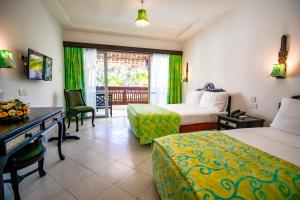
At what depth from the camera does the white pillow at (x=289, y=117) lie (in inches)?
72.7

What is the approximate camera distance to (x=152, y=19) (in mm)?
3732

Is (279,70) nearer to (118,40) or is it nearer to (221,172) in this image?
(221,172)

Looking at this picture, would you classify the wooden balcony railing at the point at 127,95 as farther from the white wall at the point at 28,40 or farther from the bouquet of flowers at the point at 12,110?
the bouquet of flowers at the point at 12,110

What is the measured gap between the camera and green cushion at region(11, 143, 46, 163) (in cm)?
145

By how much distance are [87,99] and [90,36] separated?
1931mm

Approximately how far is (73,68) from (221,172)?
4653mm

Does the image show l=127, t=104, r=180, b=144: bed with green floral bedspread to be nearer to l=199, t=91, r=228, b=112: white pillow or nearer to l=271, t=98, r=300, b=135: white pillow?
l=199, t=91, r=228, b=112: white pillow

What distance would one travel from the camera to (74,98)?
13.3ft

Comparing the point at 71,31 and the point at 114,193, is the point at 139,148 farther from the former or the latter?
the point at 71,31

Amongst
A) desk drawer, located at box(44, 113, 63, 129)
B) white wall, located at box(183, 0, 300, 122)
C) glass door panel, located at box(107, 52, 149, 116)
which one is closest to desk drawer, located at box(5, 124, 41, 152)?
desk drawer, located at box(44, 113, 63, 129)

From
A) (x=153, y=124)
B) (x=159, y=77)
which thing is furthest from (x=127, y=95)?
(x=153, y=124)

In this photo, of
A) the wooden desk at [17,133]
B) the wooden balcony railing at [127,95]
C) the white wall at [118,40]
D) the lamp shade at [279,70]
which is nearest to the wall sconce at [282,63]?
the lamp shade at [279,70]

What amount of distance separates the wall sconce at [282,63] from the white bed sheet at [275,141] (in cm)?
85

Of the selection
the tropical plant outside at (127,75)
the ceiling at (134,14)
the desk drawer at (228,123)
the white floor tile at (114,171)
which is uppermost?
the ceiling at (134,14)
